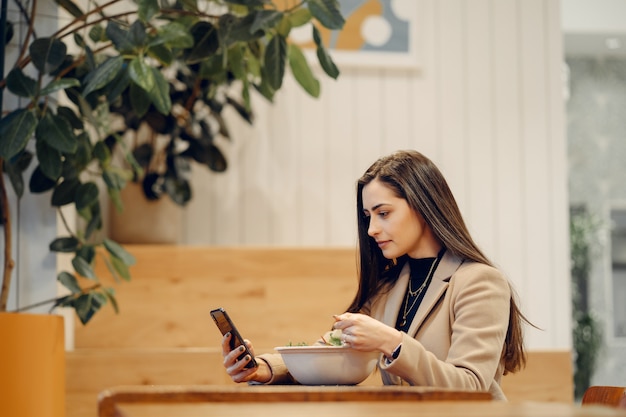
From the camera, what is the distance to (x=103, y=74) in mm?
2559

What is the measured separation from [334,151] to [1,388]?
7.08 feet

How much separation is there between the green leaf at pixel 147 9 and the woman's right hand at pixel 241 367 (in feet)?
3.66

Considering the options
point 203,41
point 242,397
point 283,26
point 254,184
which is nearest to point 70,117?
point 203,41

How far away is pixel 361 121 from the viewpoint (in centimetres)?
437

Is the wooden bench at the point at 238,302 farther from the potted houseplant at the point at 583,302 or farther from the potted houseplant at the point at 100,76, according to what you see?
the potted houseplant at the point at 583,302

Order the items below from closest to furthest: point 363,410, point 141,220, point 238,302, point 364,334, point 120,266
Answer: point 363,410
point 364,334
point 120,266
point 238,302
point 141,220

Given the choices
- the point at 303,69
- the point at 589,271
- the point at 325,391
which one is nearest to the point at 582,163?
the point at 589,271

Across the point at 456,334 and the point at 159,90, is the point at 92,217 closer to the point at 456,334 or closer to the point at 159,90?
the point at 159,90

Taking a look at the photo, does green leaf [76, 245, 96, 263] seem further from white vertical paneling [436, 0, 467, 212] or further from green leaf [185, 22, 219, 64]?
white vertical paneling [436, 0, 467, 212]

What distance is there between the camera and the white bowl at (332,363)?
174cm

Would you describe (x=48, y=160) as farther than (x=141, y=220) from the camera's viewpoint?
No

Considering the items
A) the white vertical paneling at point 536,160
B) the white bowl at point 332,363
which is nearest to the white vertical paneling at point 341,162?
the white vertical paneling at point 536,160

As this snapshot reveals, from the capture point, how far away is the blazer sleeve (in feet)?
5.73

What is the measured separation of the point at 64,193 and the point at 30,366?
0.60 meters
